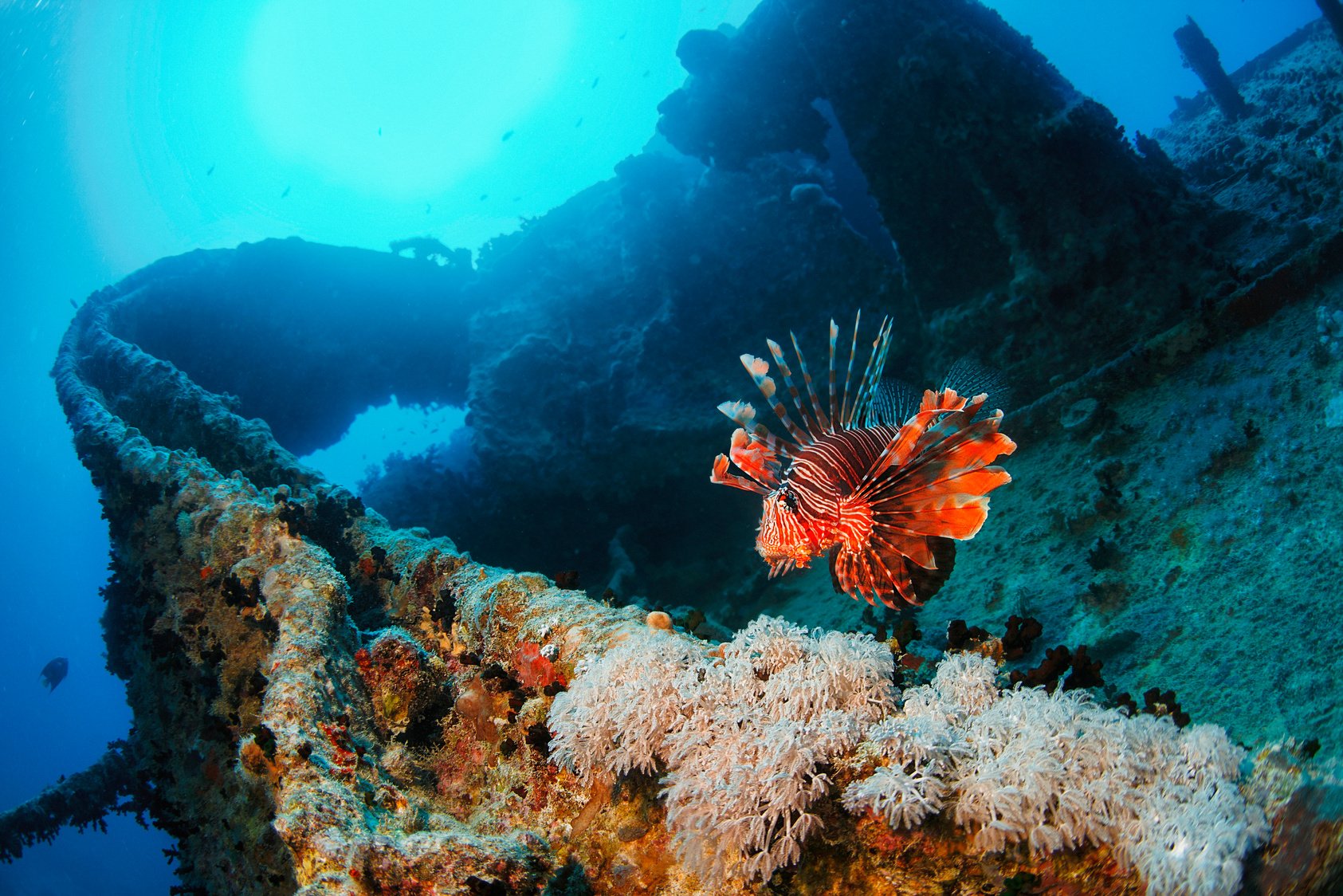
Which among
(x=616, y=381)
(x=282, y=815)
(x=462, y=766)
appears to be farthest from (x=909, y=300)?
(x=282, y=815)

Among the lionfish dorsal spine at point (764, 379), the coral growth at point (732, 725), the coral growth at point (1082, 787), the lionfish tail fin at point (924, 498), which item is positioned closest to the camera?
the coral growth at point (1082, 787)

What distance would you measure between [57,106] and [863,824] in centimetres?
5029

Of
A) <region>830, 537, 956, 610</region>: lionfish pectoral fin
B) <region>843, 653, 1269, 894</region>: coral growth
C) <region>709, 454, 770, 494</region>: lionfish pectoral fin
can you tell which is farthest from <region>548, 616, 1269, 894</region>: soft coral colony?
<region>709, 454, 770, 494</region>: lionfish pectoral fin

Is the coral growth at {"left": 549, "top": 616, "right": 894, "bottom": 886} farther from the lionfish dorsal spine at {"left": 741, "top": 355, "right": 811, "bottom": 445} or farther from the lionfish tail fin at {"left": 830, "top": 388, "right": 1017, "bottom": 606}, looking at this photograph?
the lionfish dorsal spine at {"left": 741, "top": 355, "right": 811, "bottom": 445}

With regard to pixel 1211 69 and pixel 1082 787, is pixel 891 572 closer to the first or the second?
pixel 1082 787

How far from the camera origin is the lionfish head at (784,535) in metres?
2.85

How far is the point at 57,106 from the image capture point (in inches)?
1259

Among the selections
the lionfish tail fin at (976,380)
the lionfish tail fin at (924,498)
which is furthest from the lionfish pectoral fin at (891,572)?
the lionfish tail fin at (976,380)

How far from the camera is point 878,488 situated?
2873 mm

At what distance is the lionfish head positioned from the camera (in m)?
2.85

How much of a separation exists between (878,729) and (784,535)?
1.06 meters

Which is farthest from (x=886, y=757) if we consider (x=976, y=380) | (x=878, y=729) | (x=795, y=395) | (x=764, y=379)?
(x=976, y=380)

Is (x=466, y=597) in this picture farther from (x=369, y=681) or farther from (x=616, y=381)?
(x=616, y=381)

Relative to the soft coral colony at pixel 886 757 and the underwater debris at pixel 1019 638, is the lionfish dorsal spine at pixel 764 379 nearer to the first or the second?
the soft coral colony at pixel 886 757
